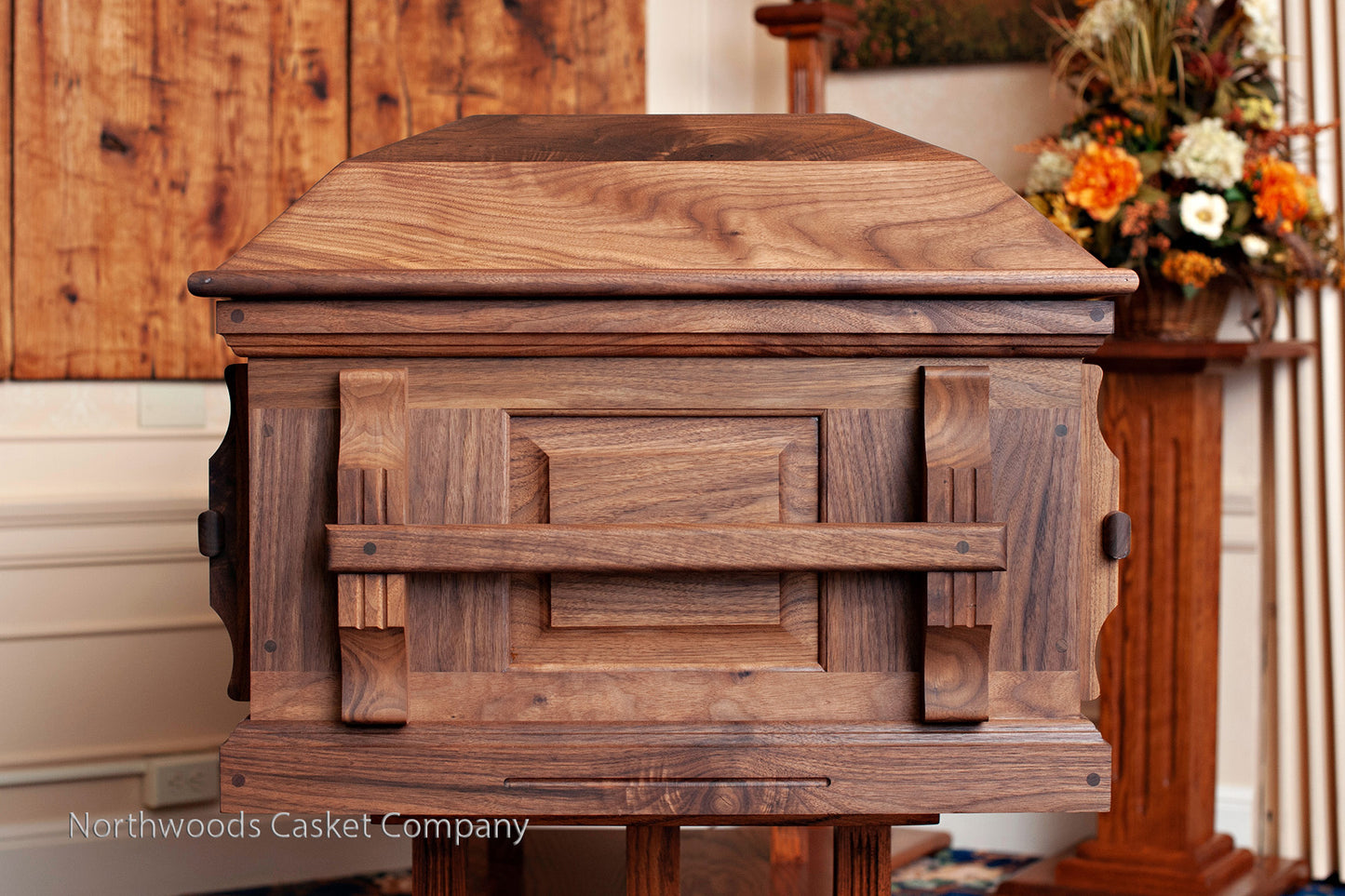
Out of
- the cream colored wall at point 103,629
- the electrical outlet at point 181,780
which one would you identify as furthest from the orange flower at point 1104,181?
the electrical outlet at point 181,780

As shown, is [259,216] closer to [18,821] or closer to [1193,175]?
[18,821]

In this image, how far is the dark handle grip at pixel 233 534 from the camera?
47.1 inches

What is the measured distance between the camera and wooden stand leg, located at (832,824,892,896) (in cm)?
135

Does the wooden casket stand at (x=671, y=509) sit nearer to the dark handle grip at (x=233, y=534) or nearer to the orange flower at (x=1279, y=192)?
the dark handle grip at (x=233, y=534)

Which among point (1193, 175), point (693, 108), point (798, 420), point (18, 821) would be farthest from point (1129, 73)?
point (18, 821)

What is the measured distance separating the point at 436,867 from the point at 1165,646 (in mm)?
1559

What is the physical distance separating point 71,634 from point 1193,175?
7.29 ft

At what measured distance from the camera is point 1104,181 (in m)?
2.16

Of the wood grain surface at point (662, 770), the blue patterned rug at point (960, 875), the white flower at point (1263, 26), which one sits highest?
the white flower at point (1263, 26)

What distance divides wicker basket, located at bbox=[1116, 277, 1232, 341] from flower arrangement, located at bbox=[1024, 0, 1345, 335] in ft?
0.06

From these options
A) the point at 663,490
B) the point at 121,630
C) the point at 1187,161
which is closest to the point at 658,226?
the point at 663,490

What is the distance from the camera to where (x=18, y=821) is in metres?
2.21

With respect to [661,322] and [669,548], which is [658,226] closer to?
[661,322]

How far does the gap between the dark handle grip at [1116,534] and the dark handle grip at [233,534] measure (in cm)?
84
